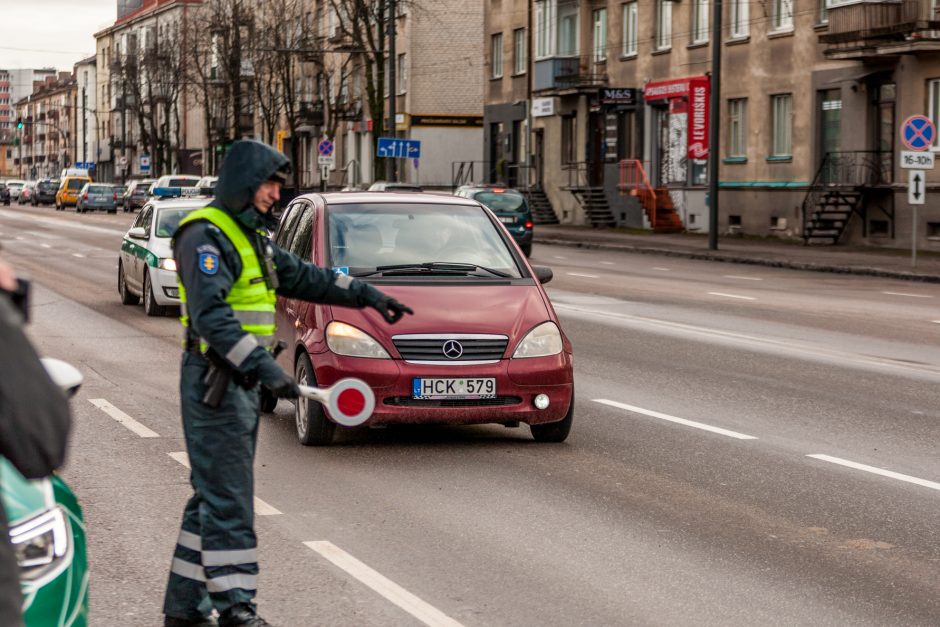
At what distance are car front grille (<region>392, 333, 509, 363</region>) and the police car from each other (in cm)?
973

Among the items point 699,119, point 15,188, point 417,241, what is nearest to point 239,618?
point 417,241

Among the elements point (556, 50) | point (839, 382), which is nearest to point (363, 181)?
point (556, 50)

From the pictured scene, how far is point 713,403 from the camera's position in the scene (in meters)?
11.9

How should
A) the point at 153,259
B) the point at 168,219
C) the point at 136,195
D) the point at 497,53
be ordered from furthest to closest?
1. the point at 136,195
2. the point at 497,53
3. the point at 168,219
4. the point at 153,259

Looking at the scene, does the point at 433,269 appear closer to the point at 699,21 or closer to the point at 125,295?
the point at 125,295

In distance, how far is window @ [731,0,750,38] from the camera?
4425 centimetres

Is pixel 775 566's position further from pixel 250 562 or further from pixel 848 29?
pixel 848 29

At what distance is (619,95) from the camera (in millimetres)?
50812

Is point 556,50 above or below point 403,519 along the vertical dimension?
above

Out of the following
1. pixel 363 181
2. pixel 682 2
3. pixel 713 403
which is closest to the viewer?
pixel 713 403

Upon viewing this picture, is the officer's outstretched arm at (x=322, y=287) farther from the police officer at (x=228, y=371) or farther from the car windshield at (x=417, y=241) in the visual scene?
the car windshield at (x=417, y=241)

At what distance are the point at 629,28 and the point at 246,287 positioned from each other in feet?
156

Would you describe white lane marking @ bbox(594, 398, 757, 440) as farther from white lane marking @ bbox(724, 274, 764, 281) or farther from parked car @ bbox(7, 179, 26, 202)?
parked car @ bbox(7, 179, 26, 202)

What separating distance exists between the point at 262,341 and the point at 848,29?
33.9 m
